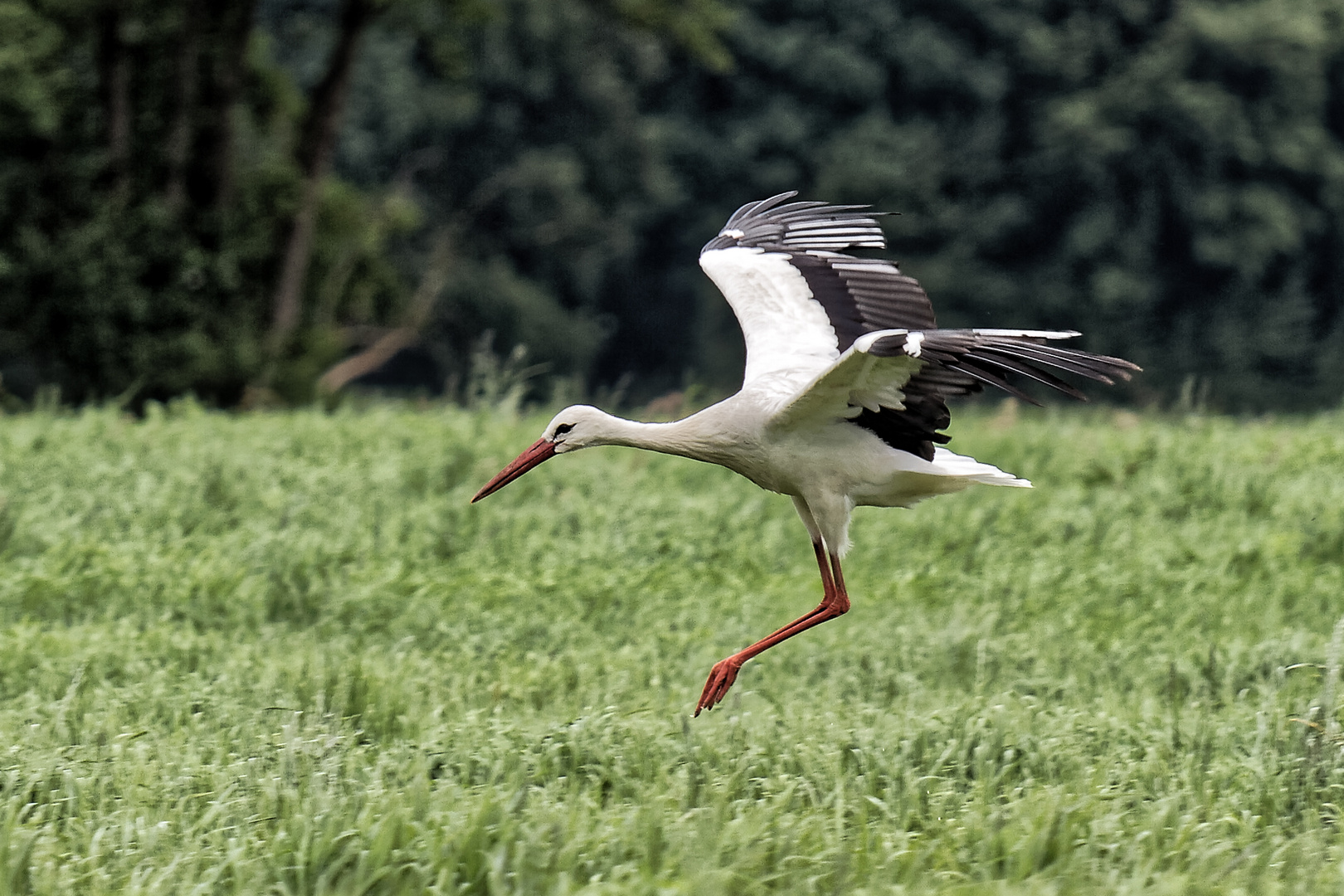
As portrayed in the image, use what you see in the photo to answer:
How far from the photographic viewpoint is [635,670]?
5.31 meters

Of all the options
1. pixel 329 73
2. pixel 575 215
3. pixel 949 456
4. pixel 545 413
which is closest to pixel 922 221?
pixel 575 215

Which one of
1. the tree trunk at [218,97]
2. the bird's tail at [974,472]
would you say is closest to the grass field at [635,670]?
the bird's tail at [974,472]

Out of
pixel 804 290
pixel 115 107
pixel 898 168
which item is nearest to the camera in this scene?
pixel 804 290

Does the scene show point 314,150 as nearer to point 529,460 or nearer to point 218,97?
point 218,97

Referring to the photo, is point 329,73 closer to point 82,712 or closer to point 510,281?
point 82,712

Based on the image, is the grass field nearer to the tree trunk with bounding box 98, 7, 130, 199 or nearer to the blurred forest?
the tree trunk with bounding box 98, 7, 130, 199

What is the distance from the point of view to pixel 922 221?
103ft

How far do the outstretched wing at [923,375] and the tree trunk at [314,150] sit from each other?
12.4m

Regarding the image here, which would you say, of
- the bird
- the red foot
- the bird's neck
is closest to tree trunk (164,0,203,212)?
the bird

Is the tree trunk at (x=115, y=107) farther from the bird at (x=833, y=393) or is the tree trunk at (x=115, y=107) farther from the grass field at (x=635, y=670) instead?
the bird at (x=833, y=393)

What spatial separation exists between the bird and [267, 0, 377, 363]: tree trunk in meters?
11.5

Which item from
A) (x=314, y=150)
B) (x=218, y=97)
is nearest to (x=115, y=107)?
(x=218, y=97)

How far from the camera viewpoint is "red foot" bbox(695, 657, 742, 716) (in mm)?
4355

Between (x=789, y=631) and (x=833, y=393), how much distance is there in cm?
83
